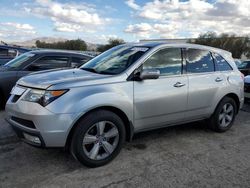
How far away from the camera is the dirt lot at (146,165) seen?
11.7 feet

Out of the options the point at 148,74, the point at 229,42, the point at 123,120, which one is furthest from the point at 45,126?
the point at 229,42

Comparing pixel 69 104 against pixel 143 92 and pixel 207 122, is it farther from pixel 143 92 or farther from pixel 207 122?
pixel 207 122

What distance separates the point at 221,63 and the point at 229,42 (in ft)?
198

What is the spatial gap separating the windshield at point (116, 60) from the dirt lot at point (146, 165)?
1.29 meters

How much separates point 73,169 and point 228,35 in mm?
66844

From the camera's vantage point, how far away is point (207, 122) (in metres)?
5.69

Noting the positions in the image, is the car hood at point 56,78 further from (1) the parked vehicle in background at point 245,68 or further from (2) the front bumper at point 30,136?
(1) the parked vehicle in background at point 245,68

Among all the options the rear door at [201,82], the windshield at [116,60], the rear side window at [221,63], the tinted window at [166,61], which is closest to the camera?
the windshield at [116,60]

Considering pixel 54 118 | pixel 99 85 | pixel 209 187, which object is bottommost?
pixel 209 187

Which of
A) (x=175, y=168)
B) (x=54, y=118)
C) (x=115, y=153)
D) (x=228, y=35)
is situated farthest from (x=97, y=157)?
(x=228, y=35)

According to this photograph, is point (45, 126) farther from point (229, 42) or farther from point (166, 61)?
point (229, 42)


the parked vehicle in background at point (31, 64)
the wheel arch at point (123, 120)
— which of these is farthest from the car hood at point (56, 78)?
the parked vehicle in background at point (31, 64)

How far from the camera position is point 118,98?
3.99 m

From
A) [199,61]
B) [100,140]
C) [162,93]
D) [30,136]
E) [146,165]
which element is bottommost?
[146,165]
